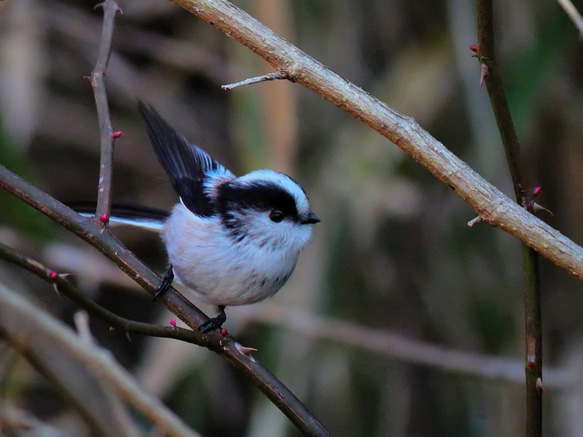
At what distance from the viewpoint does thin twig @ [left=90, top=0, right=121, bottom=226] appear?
170cm

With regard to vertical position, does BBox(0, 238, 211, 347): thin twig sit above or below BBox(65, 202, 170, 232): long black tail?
below

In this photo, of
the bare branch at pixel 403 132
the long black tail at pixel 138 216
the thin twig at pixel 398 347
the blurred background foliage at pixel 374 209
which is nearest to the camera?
the bare branch at pixel 403 132

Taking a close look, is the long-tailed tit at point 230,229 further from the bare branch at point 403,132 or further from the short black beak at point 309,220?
the bare branch at point 403,132

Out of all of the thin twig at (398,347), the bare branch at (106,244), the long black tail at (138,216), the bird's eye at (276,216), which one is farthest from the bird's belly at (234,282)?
the thin twig at (398,347)

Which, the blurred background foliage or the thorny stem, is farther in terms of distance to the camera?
the blurred background foliage

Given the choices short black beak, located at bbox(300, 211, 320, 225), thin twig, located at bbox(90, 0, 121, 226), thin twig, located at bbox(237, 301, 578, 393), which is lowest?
thin twig, located at bbox(90, 0, 121, 226)

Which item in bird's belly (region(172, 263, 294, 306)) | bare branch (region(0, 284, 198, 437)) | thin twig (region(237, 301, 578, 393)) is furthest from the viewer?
thin twig (region(237, 301, 578, 393))

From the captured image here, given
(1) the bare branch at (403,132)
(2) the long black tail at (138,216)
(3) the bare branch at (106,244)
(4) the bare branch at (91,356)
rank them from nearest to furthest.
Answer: (1) the bare branch at (403,132) < (3) the bare branch at (106,244) < (4) the bare branch at (91,356) < (2) the long black tail at (138,216)

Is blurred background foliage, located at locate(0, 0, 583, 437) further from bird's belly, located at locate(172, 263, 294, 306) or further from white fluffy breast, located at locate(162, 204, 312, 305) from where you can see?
bird's belly, located at locate(172, 263, 294, 306)

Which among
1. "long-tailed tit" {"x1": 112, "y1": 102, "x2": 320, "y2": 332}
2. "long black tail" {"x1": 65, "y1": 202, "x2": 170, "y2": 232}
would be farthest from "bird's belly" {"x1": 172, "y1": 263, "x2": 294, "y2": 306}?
"long black tail" {"x1": 65, "y1": 202, "x2": 170, "y2": 232}

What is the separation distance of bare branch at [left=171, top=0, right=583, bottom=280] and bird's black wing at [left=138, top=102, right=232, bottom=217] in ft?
2.23

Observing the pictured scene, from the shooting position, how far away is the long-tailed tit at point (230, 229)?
7.13 feet

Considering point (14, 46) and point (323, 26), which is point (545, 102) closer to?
point (323, 26)

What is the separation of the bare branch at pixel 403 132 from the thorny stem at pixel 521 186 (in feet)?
0.21
